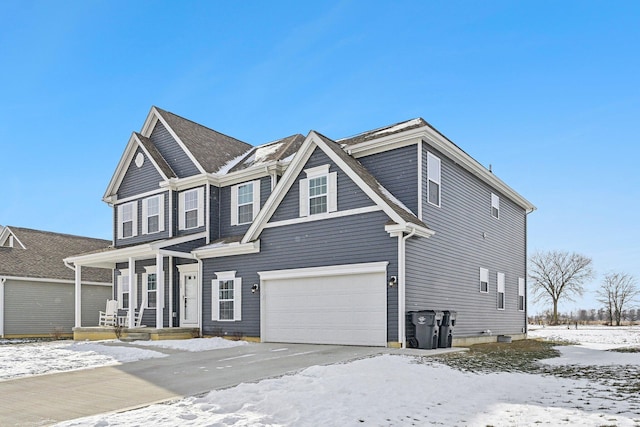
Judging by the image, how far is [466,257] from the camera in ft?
61.9

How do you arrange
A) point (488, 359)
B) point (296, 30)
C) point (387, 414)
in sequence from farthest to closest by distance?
point (296, 30)
point (488, 359)
point (387, 414)

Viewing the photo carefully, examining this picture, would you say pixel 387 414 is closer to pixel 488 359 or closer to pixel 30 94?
pixel 488 359

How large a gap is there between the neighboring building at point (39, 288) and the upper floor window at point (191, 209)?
892cm

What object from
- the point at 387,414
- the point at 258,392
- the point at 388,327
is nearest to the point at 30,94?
the point at 388,327

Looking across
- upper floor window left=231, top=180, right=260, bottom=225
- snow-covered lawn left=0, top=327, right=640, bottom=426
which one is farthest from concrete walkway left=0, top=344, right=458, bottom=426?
upper floor window left=231, top=180, right=260, bottom=225

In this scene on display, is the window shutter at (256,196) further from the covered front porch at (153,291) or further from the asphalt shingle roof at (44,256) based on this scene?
the asphalt shingle roof at (44,256)

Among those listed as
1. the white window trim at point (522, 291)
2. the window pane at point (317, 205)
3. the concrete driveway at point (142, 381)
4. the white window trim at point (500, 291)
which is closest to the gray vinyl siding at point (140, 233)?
the window pane at point (317, 205)

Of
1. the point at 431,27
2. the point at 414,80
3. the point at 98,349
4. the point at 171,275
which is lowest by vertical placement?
the point at 98,349

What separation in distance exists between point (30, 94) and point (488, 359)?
1883 centimetres

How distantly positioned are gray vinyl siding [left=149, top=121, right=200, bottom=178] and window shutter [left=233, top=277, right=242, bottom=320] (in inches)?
204

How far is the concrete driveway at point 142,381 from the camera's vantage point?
7.69 m

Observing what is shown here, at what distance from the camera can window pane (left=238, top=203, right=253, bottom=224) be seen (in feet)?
68.1

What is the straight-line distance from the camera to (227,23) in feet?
54.6

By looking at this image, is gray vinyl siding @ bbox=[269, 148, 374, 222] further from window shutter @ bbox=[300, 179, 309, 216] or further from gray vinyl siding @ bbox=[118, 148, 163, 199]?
gray vinyl siding @ bbox=[118, 148, 163, 199]
